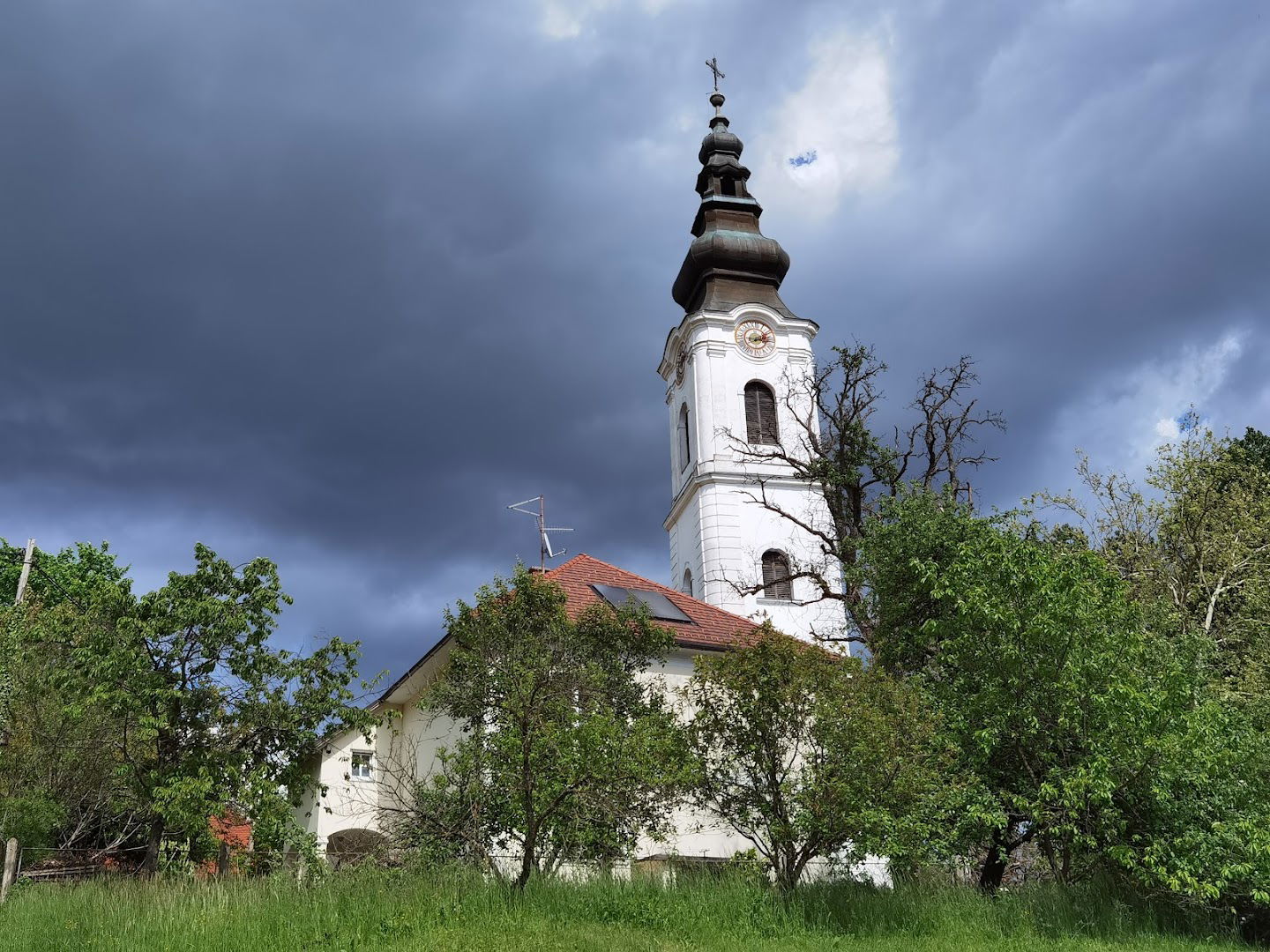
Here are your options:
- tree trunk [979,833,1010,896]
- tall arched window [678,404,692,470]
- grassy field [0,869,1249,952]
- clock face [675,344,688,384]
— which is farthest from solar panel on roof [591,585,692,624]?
clock face [675,344,688,384]

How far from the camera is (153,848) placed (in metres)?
14.7

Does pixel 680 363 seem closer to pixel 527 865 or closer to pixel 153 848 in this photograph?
pixel 153 848

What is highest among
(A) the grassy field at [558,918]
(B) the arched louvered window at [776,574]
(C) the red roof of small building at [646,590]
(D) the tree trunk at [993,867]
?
(B) the arched louvered window at [776,574]

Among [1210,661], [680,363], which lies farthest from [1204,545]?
[680,363]

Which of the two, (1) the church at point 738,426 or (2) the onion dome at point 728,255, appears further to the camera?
(2) the onion dome at point 728,255

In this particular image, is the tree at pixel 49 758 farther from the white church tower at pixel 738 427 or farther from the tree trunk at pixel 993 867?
the white church tower at pixel 738 427

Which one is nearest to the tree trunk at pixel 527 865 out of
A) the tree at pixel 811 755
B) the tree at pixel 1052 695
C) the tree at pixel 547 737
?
the tree at pixel 547 737

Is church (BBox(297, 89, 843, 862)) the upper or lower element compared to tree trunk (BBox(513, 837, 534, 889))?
upper

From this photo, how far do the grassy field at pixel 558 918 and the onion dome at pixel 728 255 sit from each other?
25987 millimetres

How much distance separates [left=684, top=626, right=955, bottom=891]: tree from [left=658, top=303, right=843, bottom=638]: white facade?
16.5 meters

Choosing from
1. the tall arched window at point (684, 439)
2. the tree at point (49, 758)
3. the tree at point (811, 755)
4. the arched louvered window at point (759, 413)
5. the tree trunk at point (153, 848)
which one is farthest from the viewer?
the tall arched window at point (684, 439)

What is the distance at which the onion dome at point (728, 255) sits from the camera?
38.6 meters

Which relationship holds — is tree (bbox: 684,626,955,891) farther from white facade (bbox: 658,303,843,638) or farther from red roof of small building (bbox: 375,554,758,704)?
white facade (bbox: 658,303,843,638)

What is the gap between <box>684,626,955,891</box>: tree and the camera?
45.0 feet
